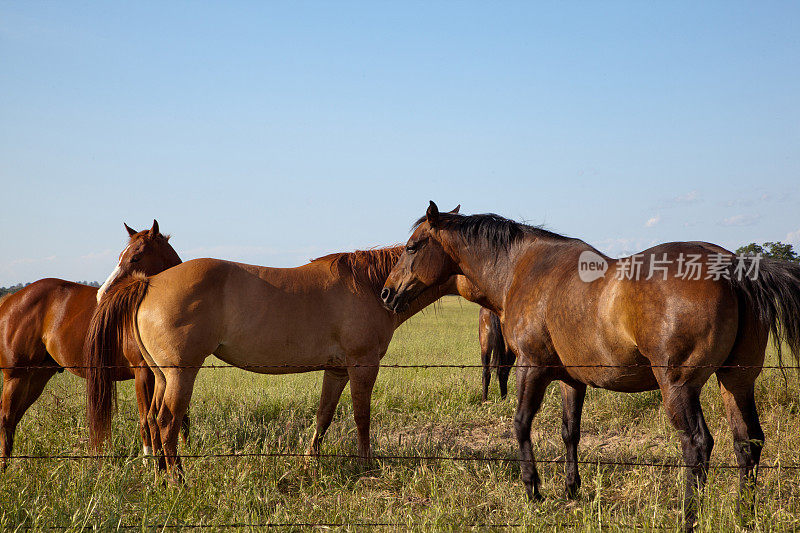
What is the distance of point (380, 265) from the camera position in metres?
5.46

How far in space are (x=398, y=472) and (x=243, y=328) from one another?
5.70ft

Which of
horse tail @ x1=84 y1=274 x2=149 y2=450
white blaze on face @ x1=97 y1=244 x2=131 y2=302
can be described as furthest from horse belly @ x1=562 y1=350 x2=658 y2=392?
white blaze on face @ x1=97 y1=244 x2=131 y2=302

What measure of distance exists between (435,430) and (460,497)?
8.21 ft

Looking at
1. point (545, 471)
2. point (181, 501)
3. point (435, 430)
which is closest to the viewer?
point (181, 501)

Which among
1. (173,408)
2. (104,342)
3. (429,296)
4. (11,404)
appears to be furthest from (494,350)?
(11,404)

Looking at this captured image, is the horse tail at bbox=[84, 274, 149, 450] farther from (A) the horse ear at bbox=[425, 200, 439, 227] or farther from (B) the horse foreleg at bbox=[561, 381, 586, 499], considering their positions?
(B) the horse foreleg at bbox=[561, 381, 586, 499]

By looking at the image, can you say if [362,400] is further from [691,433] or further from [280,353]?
[691,433]

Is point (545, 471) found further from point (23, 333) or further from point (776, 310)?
point (23, 333)

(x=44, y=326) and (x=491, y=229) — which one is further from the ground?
(x=491, y=229)

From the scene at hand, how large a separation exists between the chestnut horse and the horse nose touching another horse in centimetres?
1

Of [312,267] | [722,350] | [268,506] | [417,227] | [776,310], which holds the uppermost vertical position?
[417,227]

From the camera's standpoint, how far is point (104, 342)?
4793mm

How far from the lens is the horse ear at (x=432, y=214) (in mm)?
4904

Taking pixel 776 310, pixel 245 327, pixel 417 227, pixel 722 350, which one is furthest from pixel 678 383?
pixel 245 327
